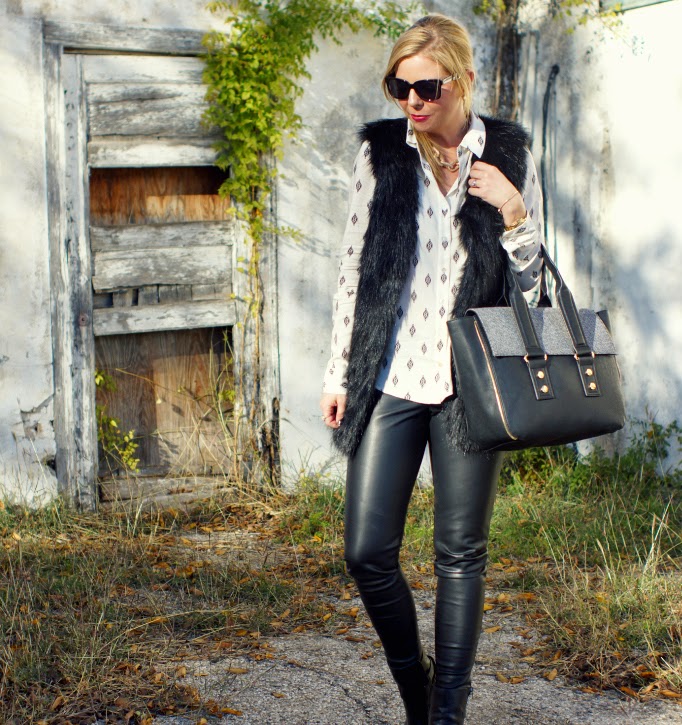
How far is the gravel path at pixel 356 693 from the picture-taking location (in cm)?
324

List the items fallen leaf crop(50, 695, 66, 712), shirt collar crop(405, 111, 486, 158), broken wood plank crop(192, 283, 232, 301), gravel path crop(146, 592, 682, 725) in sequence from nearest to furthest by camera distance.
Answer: shirt collar crop(405, 111, 486, 158) < fallen leaf crop(50, 695, 66, 712) < gravel path crop(146, 592, 682, 725) < broken wood plank crop(192, 283, 232, 301)

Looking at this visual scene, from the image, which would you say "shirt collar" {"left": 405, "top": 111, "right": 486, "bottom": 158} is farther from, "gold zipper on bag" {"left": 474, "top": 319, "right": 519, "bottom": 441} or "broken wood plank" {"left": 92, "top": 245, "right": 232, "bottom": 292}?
"broken wood plank" {"left": 92, "top": 245, "right": 232, "bottom": 292}

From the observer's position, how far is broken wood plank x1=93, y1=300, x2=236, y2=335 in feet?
17.8

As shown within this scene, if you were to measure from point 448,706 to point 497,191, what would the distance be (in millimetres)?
1448

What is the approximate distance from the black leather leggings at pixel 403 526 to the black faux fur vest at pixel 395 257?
75mm

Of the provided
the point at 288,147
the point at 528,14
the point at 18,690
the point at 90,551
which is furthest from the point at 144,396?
the point at 528,14

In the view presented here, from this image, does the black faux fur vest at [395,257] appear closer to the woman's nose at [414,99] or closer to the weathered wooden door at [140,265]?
the woman's nose at [414,99]

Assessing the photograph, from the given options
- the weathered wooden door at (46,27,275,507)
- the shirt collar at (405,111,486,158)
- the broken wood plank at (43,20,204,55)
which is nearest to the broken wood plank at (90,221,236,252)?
the weathered wooden door at (46,27,275,507)

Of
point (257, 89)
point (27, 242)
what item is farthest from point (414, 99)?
point (27, 242)

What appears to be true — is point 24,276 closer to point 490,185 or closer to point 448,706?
point 490,185

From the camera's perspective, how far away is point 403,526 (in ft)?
8.87

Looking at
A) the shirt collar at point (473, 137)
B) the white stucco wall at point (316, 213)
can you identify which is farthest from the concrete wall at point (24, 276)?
the shirt collar at point (473, 137)

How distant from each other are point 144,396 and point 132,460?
1.27 feet

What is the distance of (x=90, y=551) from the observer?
467 centimetres
